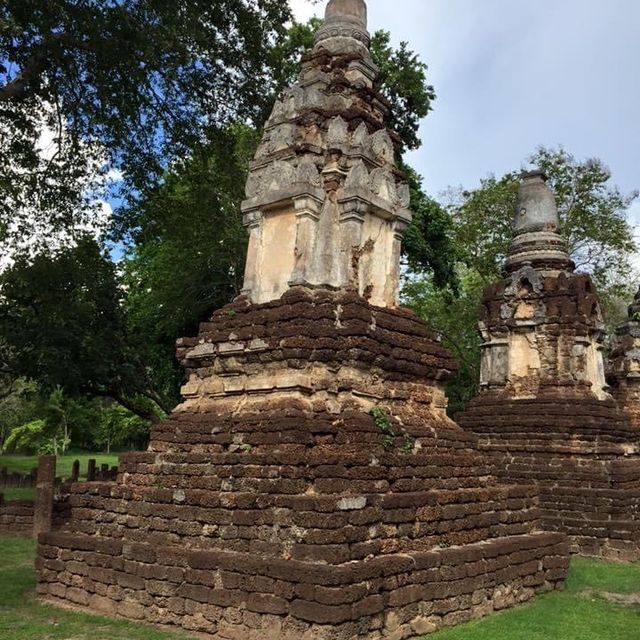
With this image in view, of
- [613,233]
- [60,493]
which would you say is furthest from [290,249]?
[613,233]

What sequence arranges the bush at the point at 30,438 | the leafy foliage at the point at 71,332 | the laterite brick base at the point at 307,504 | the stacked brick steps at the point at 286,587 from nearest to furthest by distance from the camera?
the stacked brick steps at the point at 286,587 < the laterite brick base at the point at 307,504 < the leafy foliage at the point at 71,332 < the bush at the point at 30,438

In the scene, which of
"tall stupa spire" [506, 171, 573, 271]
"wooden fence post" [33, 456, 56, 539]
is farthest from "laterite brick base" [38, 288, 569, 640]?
"tall stupa spire" [506, 171, 573, 271]

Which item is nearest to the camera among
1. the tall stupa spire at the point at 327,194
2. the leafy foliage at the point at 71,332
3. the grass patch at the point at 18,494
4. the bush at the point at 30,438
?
the tall stupa spire at the point at 327,194

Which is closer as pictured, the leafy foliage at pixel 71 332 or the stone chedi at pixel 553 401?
the stone chedi at pixel 553 401

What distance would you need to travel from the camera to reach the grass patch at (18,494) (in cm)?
1933

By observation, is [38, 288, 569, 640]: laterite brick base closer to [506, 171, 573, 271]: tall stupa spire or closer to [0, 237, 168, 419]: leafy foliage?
[506, 171, 573, 271]: tall stupa spire

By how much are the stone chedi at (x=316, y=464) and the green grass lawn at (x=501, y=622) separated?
20 cm

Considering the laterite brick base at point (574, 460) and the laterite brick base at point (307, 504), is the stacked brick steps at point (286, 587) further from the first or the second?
the laterite brick base at point (574, 460)

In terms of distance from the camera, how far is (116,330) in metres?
20.9

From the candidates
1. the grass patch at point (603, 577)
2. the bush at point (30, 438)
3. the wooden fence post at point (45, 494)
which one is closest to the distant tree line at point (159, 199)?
the wooden fence post at point (45, 494)

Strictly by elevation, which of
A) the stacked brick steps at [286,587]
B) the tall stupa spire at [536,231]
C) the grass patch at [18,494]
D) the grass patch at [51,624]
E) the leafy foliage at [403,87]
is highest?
the leafy foliage at [403,87]

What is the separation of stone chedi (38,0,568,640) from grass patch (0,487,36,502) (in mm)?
12930

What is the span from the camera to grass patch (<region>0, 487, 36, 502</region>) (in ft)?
63.4

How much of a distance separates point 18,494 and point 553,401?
15.0m
